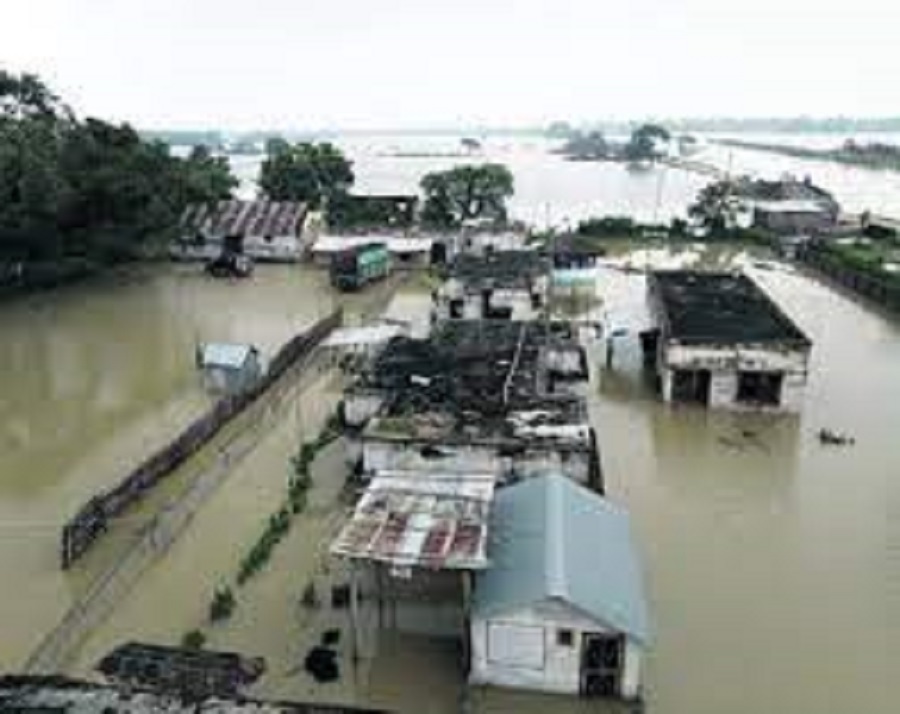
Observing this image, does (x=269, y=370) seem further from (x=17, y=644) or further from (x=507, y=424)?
(x=17, y=644)

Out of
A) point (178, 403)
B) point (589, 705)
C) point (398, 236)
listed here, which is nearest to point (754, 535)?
point (589, 705)

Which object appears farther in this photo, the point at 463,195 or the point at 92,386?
the point at 463,195

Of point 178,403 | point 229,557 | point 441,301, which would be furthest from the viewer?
point 441,301

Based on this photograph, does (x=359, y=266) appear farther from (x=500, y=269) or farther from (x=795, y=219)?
(x=795, y=219)

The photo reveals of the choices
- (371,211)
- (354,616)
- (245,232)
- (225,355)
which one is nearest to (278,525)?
(354,616)

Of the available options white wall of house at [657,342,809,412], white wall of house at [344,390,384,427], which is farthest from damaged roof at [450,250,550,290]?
white wall of house at [344,390,384,427]

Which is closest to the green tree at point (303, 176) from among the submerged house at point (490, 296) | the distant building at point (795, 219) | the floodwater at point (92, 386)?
the floodwater at point (92, 386)

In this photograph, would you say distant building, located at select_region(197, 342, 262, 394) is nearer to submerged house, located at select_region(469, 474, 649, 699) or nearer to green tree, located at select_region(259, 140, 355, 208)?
submerged house, located at select_region(469, 474, 649, 699)
